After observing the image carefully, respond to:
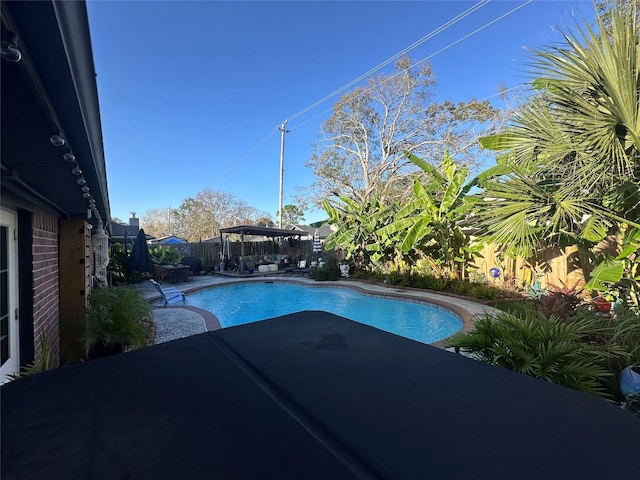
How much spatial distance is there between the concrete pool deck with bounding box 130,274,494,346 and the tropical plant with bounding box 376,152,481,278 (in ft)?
5.00

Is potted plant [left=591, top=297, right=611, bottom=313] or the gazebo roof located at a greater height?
the gazebo roof

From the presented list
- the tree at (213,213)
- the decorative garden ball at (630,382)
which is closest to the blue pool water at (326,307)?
the decorative garden ball at (630,382)

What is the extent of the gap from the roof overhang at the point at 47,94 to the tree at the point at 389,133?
58.9ft

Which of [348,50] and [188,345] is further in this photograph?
[348,50]

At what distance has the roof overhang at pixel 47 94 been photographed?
39.6 inches

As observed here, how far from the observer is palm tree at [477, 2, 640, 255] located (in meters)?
3.60

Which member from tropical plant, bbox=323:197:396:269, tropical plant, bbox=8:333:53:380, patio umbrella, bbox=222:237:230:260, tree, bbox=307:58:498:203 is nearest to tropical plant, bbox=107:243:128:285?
patio umbrella, bbox=222:237:230:260

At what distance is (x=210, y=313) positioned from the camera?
789 cm

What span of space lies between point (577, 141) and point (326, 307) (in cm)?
832

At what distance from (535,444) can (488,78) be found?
63.8ft

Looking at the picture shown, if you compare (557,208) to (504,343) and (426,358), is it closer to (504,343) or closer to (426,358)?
(504,343)

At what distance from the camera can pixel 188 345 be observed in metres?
2.02

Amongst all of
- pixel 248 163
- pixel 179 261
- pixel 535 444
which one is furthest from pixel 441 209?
pixel 248 163

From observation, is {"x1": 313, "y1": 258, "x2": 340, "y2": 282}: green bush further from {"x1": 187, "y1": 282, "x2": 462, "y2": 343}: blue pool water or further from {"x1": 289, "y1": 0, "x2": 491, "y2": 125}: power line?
{"x1": 289, "y1": 0, "x2": 491, "y2": 125}: power line
